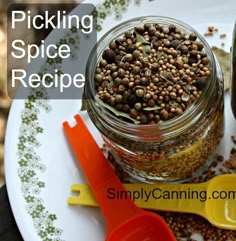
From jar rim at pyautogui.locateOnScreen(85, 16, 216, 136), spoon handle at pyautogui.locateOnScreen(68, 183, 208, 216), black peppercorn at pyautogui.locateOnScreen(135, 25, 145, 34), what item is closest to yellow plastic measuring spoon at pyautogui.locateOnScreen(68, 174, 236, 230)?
spoon handle at pyautogui.locateOnScreen(68, 183, 208, 216)

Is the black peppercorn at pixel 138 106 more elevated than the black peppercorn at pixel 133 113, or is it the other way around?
the black peppercorn at pixel 138 106

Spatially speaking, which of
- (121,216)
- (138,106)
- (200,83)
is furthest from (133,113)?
(121,216)

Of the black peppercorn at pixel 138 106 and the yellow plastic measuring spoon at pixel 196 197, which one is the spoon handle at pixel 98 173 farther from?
the black peppercorn at pixel 138 106

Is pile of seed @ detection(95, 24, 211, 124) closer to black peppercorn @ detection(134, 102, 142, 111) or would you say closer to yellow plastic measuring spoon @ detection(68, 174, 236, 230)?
black peppercorn @ detection(134, 102, 142, 111)

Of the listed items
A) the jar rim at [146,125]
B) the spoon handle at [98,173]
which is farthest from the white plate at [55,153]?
the jar rim at [146,125]

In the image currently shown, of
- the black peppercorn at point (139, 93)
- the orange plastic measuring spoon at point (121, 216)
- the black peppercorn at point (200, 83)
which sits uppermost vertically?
the black peppercorn at point (200, 83)

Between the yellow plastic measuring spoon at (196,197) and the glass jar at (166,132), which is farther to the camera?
the yellow plastic measuring spoon at (196,197)
